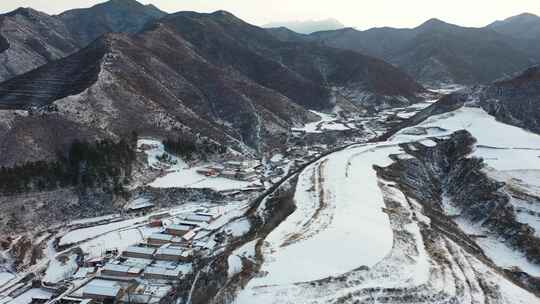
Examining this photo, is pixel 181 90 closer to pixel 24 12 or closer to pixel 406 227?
pixel 406 227

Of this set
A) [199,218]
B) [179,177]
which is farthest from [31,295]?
[179,177]

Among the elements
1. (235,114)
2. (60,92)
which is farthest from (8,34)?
(235,114)

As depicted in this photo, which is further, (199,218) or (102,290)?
(199,218)

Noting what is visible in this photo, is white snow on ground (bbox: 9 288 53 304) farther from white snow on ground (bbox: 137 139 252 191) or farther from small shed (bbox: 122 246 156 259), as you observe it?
white snow on ground (bbox: 137 139 252 191)

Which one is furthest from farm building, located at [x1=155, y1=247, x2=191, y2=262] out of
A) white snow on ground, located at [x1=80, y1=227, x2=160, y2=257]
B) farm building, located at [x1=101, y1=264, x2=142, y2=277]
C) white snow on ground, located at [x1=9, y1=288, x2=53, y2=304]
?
white snow on ground, located at [x1=9, y1=288, x2=53, y2=304]

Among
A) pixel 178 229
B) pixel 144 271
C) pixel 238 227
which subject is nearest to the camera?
pixel 144 271

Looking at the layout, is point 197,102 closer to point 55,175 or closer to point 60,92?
point 60,92
